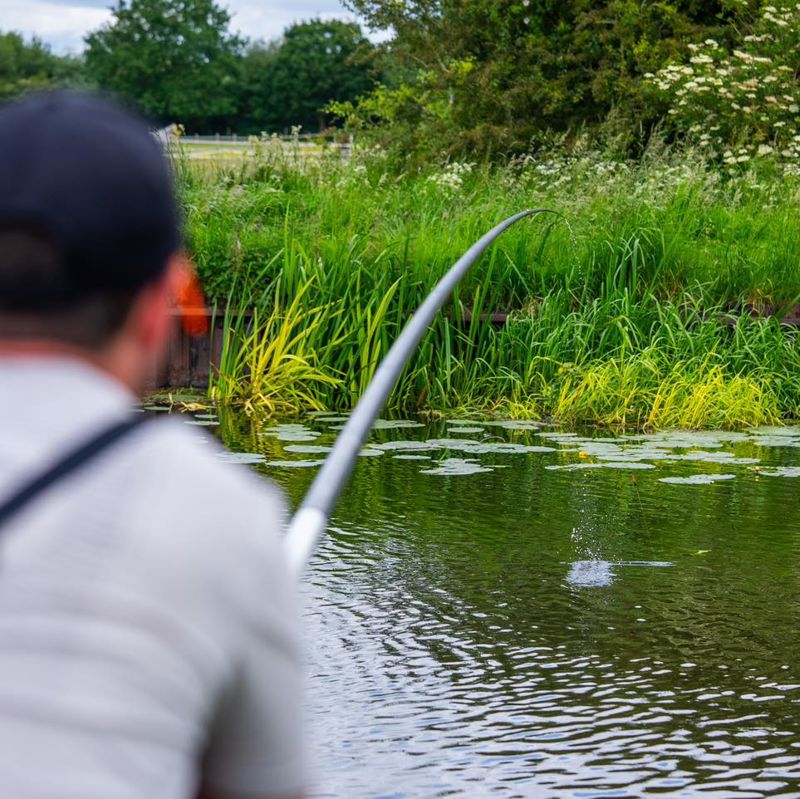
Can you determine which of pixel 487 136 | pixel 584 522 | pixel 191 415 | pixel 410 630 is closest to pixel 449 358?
pixel 191 415

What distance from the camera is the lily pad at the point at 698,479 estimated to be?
7.40 metres

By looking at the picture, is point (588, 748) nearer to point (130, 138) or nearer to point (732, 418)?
point (130, 138)

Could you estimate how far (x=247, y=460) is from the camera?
7.77 meters

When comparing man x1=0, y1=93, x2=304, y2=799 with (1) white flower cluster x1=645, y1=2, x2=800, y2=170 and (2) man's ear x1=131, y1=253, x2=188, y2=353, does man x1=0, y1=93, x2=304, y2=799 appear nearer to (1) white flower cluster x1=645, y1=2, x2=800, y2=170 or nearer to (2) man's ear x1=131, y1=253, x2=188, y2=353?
(2) man's ear x1=131, y1=253, x2=188, y2=353

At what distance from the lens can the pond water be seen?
3693 millimetres

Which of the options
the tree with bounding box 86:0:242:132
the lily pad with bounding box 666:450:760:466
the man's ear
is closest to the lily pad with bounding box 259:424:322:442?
the lily pad with bounding box 666:450:760:466

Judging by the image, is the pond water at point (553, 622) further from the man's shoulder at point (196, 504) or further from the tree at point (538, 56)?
the tree at point (538, 56)

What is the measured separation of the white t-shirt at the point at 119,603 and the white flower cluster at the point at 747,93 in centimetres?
1447

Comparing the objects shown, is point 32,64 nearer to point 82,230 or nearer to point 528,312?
point 528,312

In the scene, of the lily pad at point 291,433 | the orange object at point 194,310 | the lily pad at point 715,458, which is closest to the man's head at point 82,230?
the lily pad at point 715,458

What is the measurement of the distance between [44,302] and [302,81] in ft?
305

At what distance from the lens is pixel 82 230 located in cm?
106

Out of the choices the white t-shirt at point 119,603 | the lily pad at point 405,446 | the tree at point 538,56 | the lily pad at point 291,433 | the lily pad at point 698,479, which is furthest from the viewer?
the tree at point 538,56

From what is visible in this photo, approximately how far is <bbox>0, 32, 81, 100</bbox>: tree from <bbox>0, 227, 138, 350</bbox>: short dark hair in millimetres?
91703
